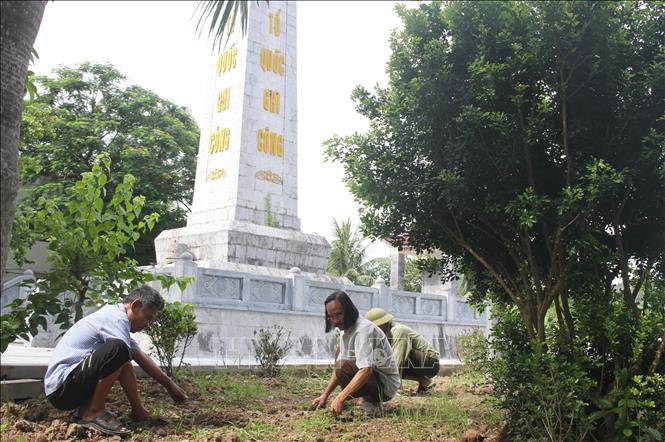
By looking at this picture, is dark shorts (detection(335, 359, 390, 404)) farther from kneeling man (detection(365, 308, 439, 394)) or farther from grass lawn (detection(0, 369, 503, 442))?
kneeling man (detection(365, 308, 439, 394))

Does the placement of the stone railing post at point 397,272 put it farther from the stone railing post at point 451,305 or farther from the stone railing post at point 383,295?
the stone railing post at point 383,295

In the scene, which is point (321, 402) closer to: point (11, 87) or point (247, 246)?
point (11, 87)

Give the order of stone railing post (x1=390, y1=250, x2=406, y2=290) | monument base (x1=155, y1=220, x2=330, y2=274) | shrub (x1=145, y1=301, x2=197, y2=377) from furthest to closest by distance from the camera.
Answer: stone railing post (x1=390, y1=250, x2=406, y2=290), monument base (x1=155, y1=220, x2=330, y2=274), shrub (x1=145, y1=301, x2=197, y2=377)

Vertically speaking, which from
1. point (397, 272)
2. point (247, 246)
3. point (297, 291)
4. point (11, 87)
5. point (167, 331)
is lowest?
point (167, 331)

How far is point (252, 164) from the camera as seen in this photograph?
14.8 m

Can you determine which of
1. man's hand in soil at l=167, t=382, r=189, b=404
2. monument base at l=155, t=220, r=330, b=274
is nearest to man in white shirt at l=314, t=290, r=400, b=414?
man's hand in soil at l=167, t=382, r=189, b=404

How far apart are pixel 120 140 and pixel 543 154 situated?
21.9m

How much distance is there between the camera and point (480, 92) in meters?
4.54

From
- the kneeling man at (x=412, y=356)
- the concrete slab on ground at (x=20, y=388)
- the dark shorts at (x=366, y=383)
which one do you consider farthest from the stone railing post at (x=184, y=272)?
the dark shorts at (x=366, y=383)

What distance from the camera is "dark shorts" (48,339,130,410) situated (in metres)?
4.09

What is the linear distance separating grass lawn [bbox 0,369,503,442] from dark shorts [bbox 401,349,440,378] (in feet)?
2.19

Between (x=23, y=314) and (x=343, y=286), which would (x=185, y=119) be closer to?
(x=343, y=286)

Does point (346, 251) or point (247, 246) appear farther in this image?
point (346, 251)

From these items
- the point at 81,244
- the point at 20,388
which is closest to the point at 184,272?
the point at 20,388
